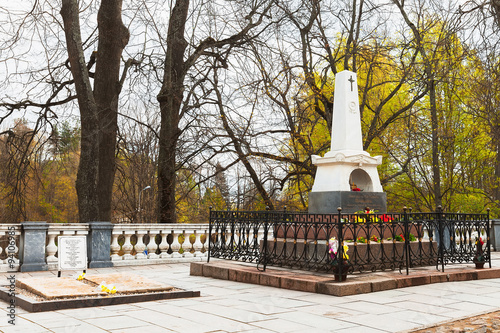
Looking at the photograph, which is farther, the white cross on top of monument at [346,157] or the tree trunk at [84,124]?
the tree trunk at [84,124]

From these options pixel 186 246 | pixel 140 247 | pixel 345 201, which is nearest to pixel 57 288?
pixel 140 247

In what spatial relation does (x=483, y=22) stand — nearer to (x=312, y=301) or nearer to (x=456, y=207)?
(x=312, y=301)

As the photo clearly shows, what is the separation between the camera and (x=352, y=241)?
32.9 ft

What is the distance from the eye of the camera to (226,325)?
5.98 meters

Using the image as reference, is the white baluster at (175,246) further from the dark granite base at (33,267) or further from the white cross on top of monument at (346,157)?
the white cross on top of monument at (346,157)

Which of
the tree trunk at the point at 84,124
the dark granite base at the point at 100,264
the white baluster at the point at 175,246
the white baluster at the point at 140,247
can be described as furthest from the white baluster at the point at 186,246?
the tree trunk at the point at 84,124

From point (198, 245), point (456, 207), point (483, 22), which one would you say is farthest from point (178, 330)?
point (456, 207)

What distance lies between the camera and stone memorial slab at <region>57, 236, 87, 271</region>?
32.1 feet

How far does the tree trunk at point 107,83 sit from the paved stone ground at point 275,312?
330 inches

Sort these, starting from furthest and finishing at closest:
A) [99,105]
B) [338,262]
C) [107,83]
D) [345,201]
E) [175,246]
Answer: [107,83], [99,105], [175,246], [345,201], [338,262]

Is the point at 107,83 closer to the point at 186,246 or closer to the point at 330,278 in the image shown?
the point at 186,246

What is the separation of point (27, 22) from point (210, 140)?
23.6 ft

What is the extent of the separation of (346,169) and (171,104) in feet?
25.9

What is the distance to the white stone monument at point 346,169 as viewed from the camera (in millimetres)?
11508
